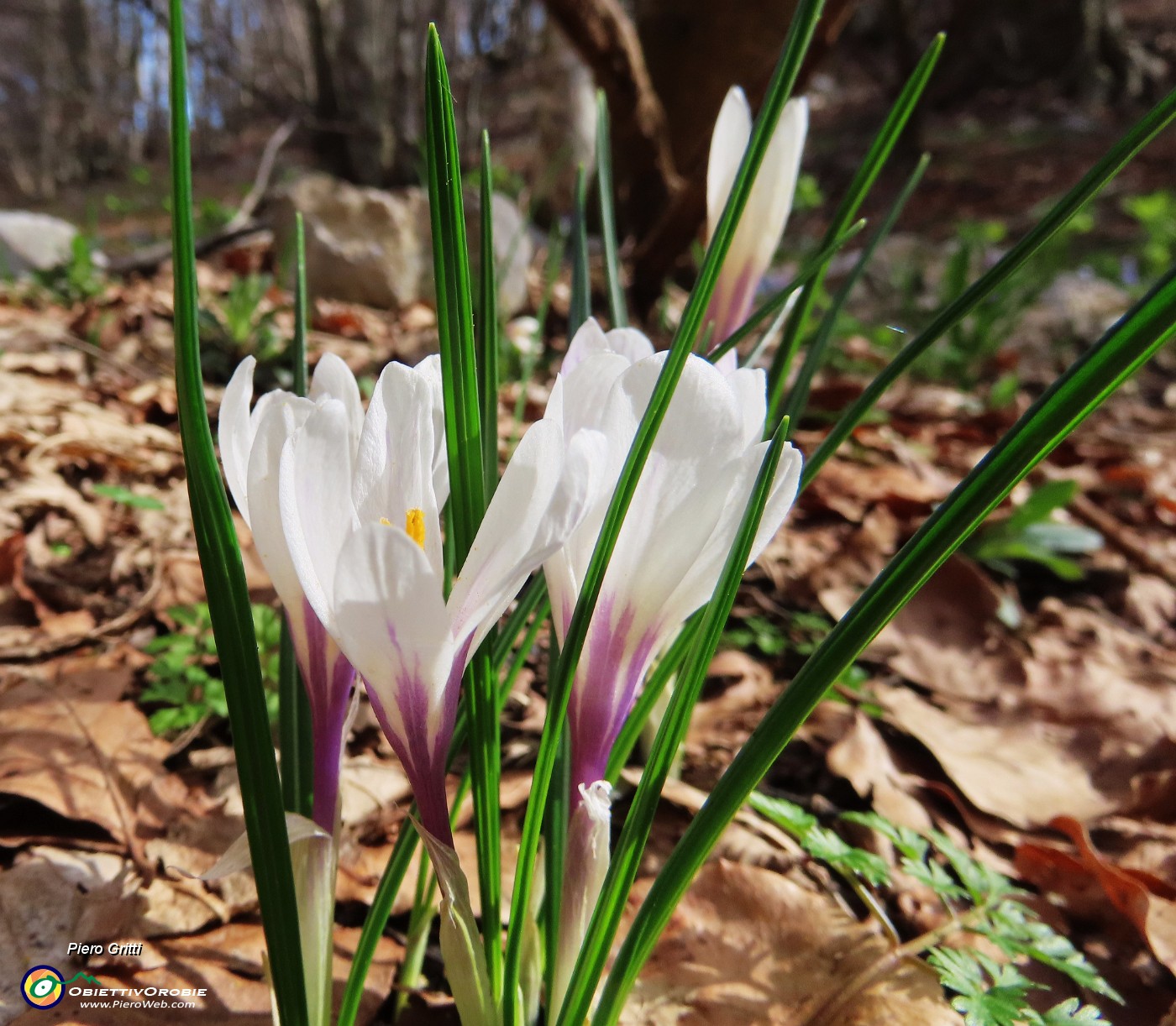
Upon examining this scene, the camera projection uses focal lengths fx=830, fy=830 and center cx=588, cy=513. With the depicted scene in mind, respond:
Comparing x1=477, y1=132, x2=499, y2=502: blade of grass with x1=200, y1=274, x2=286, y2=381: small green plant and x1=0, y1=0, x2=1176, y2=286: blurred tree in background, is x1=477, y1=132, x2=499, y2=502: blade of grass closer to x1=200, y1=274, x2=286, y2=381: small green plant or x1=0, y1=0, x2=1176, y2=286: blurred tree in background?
x1=0, y1=0, x2=1176, y2=286: blurred tree in background

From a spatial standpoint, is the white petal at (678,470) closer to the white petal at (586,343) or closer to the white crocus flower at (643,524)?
the white crocus flower at (643,524)

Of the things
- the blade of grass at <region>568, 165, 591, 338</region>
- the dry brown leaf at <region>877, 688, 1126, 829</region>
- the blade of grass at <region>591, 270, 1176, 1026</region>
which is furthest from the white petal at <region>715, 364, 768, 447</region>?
the dry brown leaf at <region>877, 688, 1126, 829</region>

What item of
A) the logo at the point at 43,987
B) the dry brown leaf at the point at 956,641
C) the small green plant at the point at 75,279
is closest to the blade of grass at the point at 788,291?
the logo at the point at 43,987

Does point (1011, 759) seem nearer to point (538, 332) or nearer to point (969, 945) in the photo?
point (969, 945)

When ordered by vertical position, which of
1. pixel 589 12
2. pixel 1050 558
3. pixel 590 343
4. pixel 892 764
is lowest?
pixel 892 764

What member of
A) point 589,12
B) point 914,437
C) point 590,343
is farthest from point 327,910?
point 589,12

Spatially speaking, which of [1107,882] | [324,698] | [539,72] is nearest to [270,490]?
[324,698]

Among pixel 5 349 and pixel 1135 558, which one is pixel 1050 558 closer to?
pixel 1135 558
